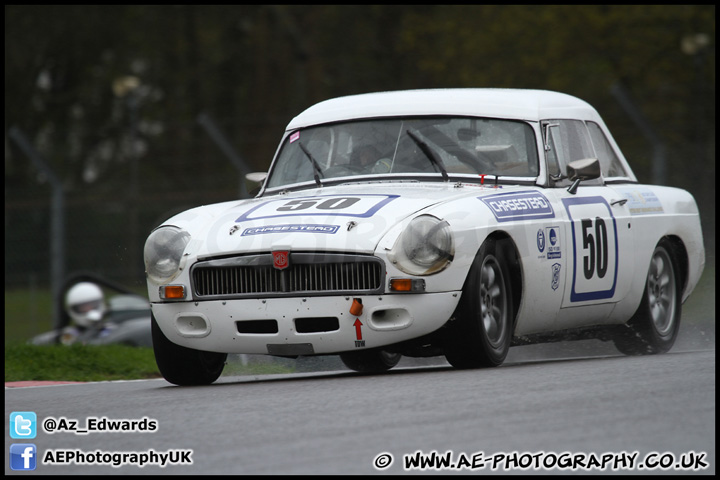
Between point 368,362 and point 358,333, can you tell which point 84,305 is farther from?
point 358,333

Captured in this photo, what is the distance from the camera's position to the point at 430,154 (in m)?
8.10

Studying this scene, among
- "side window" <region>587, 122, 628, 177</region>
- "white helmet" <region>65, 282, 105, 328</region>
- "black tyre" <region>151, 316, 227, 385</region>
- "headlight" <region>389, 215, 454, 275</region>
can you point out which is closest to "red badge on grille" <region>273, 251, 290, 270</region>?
"headlight" <region>389, 215, 454, 275</region>

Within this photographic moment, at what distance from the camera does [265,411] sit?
216 inches

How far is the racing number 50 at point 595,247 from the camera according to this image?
26.1 feet

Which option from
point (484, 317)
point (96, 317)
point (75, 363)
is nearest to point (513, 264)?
point (484, 317)

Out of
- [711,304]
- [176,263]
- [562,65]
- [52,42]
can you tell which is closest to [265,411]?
[176,263]

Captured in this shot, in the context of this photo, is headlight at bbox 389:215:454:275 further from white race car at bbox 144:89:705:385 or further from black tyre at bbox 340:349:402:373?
black tyre at bbox 340:349:402:373

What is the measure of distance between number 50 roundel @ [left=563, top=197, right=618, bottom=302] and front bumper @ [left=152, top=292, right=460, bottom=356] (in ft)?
4.36

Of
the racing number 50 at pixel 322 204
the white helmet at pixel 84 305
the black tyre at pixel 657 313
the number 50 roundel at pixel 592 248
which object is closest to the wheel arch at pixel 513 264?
the number 50 roundel at pixel 592 248

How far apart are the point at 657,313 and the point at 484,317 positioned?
232 cm

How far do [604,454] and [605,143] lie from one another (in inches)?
213

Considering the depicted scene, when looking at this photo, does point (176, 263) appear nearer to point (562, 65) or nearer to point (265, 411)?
point (265, 411)

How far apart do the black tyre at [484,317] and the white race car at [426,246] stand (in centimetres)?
1

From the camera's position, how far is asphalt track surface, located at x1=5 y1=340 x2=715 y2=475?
4.24m
